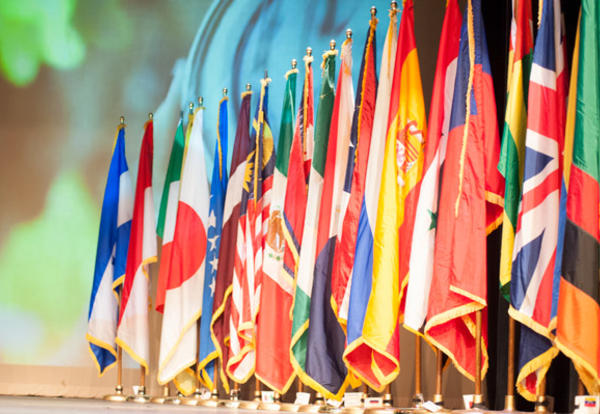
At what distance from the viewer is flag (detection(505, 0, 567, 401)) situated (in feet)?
15.1

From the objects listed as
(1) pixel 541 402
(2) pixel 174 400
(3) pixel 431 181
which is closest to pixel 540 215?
(3) pixel 431 181

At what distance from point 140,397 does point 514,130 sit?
4.20 meters

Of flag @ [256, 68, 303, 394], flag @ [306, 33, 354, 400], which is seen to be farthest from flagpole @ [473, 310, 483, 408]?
flag @ [256, 68, 303, 394]

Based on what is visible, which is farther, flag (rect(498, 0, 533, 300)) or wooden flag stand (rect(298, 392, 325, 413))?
wooden flag stand (rect(298, 392, 325, 413))

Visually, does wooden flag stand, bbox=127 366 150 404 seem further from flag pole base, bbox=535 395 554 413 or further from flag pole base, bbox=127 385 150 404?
flag pole base, bbox=535 395 554 413

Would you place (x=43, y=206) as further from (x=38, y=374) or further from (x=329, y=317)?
(x=329, y=317)

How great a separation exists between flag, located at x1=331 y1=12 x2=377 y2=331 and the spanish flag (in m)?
0.31

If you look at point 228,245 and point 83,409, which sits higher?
point 228,245

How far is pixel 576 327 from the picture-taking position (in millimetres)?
4156

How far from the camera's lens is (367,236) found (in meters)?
5.76

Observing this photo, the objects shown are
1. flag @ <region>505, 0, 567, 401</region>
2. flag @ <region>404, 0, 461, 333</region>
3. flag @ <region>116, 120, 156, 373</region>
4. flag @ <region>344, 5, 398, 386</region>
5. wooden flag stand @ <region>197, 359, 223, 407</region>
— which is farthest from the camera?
flag @ <region>116, 120, 156, 373</region>

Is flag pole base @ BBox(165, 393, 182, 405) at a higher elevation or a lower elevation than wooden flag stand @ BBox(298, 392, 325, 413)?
lower

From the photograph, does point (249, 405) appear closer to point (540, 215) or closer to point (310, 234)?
point (310, 234)

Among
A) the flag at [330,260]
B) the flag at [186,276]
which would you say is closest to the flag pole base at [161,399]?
the flag at [186,276]
